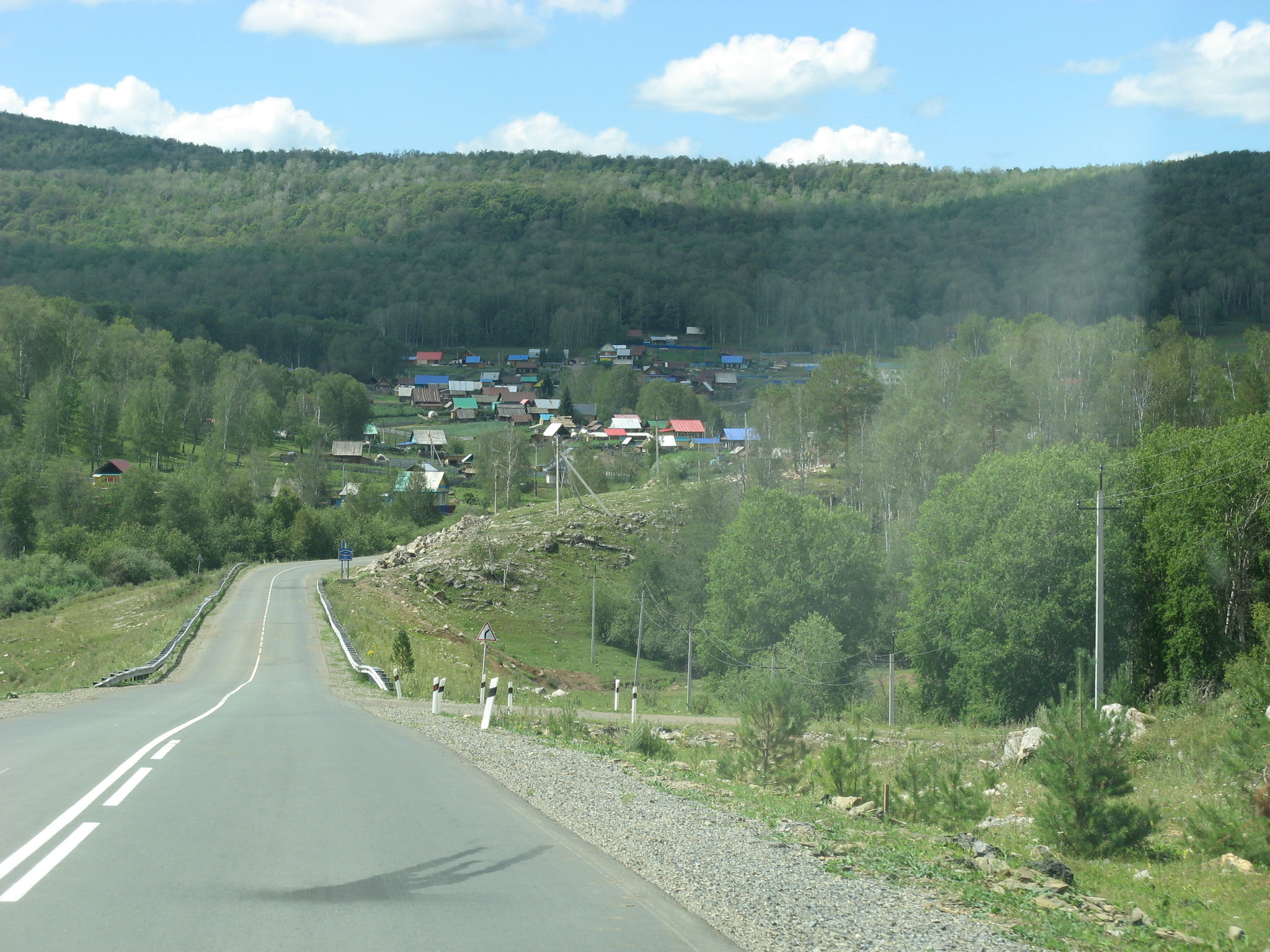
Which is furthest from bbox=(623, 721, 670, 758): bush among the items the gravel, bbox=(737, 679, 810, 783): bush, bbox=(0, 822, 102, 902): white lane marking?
bbox=(0, 822, 102, 902): white lane marking

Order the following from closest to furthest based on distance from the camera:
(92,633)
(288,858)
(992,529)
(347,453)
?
(288,858), (992,529), (92,633), (347,453)

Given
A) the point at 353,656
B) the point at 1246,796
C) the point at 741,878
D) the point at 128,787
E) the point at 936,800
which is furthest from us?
the point at 353,656

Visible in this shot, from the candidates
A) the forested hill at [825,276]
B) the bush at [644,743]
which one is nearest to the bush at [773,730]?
the bush at [644,743]

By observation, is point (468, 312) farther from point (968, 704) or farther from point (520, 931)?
point (520, 931)

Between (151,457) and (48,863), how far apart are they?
4500 inches

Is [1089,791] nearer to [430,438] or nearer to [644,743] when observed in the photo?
[644,743]

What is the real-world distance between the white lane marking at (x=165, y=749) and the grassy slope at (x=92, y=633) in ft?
62.3

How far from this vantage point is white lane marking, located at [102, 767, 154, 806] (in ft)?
28.0

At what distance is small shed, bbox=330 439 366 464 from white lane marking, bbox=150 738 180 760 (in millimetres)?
113279

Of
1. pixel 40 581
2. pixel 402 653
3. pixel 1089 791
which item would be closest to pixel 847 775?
pixel 1089 791

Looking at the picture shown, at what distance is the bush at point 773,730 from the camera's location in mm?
16078

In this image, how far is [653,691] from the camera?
5112 cm

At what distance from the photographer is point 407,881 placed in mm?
6492

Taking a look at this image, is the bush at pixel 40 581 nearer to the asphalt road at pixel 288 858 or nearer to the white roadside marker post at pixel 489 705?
the white roadside marker post at pixel 489 705
